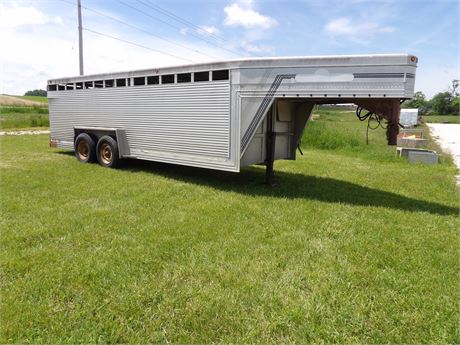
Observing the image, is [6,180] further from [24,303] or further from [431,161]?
[431,161]

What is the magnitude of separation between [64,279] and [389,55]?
5507mm

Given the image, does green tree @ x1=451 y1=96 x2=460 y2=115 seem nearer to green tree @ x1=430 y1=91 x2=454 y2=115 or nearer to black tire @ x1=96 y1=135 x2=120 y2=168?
green tree @ x1=430 y1=91 x2=454 y2=115

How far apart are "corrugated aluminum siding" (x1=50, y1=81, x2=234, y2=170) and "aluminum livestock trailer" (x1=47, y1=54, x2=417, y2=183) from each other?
2cm

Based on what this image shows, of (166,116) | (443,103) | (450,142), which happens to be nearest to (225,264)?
(166,116)

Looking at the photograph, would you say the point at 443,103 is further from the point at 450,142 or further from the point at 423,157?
the point at 423,157

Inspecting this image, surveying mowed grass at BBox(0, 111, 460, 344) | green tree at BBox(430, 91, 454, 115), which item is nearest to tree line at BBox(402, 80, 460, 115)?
green tree at BBox(430, 91, 454, 115)

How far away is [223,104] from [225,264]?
12.7ft

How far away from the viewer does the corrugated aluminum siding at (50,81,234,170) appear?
7043 mm

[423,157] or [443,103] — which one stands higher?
[443,103]

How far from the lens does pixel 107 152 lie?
9672 millimetres

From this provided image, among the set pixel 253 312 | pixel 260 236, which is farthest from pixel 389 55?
pixel 253 312

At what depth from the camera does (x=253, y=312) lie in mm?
3029

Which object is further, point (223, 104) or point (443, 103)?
point (443, 103)

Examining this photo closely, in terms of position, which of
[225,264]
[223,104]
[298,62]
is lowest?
[225,264]
